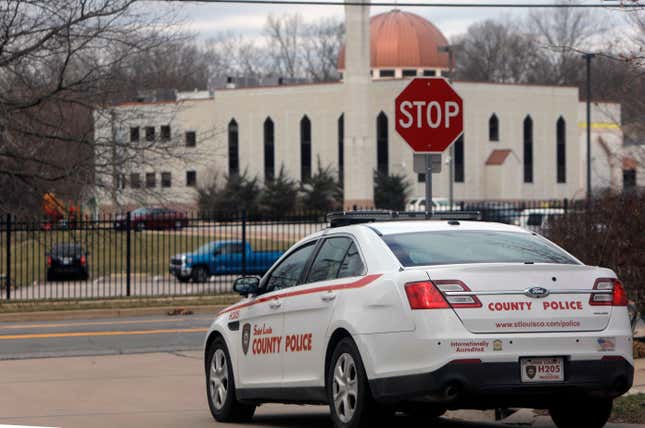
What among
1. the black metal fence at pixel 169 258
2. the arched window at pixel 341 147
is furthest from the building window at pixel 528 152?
the black metal fence at pixel 169 258

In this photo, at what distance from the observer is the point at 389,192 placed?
287ft

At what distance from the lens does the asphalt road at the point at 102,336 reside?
58.9 ft

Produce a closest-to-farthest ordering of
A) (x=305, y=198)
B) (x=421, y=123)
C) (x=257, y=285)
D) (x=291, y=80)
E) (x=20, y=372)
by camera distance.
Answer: (x=257, y=285)
(x=421, y=123)
(x=20, y=372)
(x=305, y=198)
(x=291, y=80)

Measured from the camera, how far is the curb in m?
24.9

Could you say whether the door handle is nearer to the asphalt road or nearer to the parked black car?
the asphalt road

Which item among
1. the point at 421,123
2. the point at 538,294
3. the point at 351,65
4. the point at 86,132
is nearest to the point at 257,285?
the point at 538,294

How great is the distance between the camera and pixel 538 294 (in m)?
8.48

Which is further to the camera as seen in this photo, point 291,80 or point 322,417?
point 291,80

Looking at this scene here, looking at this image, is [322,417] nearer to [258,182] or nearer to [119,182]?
[119,182]

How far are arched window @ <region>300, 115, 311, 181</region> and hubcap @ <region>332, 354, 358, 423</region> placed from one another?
83663 millimetres

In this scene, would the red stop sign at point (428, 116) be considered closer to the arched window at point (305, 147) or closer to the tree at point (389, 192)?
the tree at point (389, 192)

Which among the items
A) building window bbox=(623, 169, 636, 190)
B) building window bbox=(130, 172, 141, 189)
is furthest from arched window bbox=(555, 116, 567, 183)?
building window bbox=(130, 172, 141, 189)

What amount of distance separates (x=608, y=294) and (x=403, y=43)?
3443 inches

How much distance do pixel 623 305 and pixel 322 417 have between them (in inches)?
144
